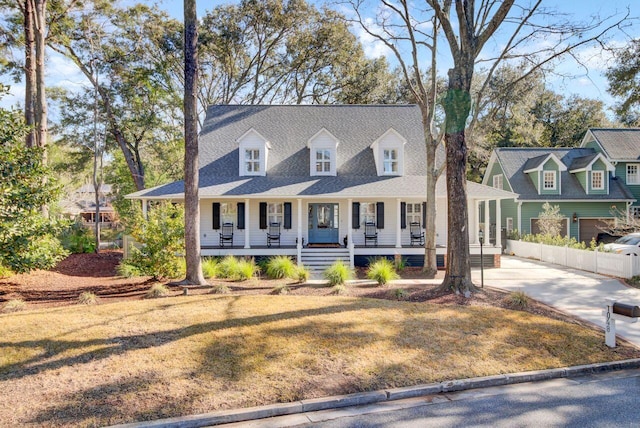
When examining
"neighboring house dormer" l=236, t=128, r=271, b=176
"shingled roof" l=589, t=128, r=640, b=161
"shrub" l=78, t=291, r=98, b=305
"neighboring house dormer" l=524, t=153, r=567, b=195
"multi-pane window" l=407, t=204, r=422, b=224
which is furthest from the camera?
"shingled roof" l=589, t=128, r=640, b=161

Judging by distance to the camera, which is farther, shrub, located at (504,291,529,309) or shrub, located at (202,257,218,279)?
shrub, located at (202,257,218,279)

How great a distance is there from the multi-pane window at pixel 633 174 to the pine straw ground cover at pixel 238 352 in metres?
22.6

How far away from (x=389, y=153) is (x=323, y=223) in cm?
451

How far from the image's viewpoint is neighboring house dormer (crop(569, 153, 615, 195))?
23859 millimetres

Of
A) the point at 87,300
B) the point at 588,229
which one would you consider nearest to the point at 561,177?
the point at 588,229

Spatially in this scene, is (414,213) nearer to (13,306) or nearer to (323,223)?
(323,223)

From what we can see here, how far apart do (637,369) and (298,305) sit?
19.6 ft

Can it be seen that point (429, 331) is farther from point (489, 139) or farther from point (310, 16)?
point (489, 139)

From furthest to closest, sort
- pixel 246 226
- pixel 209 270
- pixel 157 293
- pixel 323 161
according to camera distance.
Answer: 1. pixel 323 161
2. pixel 246 226
3. pixel 209 270
4. pixel 157 293

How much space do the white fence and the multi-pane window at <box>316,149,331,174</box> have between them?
10705mm

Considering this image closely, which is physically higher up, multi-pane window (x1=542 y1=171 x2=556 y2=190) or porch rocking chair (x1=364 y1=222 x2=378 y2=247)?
multi-pane window (x1=542 y1=171 x2=556 y2=190)

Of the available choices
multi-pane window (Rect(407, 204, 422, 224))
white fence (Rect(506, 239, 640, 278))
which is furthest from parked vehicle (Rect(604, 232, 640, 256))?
multi-pane window (Rect(407, 204, 422, 224))

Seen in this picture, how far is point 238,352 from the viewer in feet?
19.8

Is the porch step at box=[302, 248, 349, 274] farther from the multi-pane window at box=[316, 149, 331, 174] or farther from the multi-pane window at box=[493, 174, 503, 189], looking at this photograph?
the multi-pane window at box=[493, 174, 503, 189]
